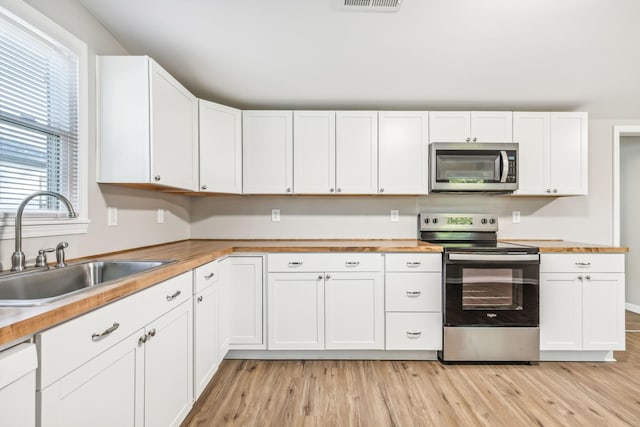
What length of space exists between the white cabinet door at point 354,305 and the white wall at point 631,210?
352 centimetres

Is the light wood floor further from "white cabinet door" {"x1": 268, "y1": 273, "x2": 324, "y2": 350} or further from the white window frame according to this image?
the white window frame

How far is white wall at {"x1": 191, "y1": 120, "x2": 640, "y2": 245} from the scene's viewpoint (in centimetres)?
313

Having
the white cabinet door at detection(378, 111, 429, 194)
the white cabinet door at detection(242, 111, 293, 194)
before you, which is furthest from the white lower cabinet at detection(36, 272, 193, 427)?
the white cabinet door at detection(378, 111, 429, 194)

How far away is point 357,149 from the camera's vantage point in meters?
2.81

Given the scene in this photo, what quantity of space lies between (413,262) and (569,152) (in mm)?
1797

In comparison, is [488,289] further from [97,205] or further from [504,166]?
[97,205]

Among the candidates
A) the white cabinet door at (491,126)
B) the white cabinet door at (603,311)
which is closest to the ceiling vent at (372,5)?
the white cabinet door at (491,126)

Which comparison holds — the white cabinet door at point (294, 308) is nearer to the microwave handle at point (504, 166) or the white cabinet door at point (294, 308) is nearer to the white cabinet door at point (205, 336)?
the white cabinet door at point (205, 336)

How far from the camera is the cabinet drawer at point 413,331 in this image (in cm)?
248

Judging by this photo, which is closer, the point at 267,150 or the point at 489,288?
the point at 489,288

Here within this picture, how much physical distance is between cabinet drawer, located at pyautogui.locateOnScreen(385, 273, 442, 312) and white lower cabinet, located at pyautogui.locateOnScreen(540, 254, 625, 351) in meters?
0.85

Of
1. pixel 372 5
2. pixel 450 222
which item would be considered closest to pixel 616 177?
pixel 450 222

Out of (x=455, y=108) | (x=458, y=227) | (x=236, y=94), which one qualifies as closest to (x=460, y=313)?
(x=458, y=227)

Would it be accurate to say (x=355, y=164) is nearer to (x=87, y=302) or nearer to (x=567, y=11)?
(x=567, y=11)
